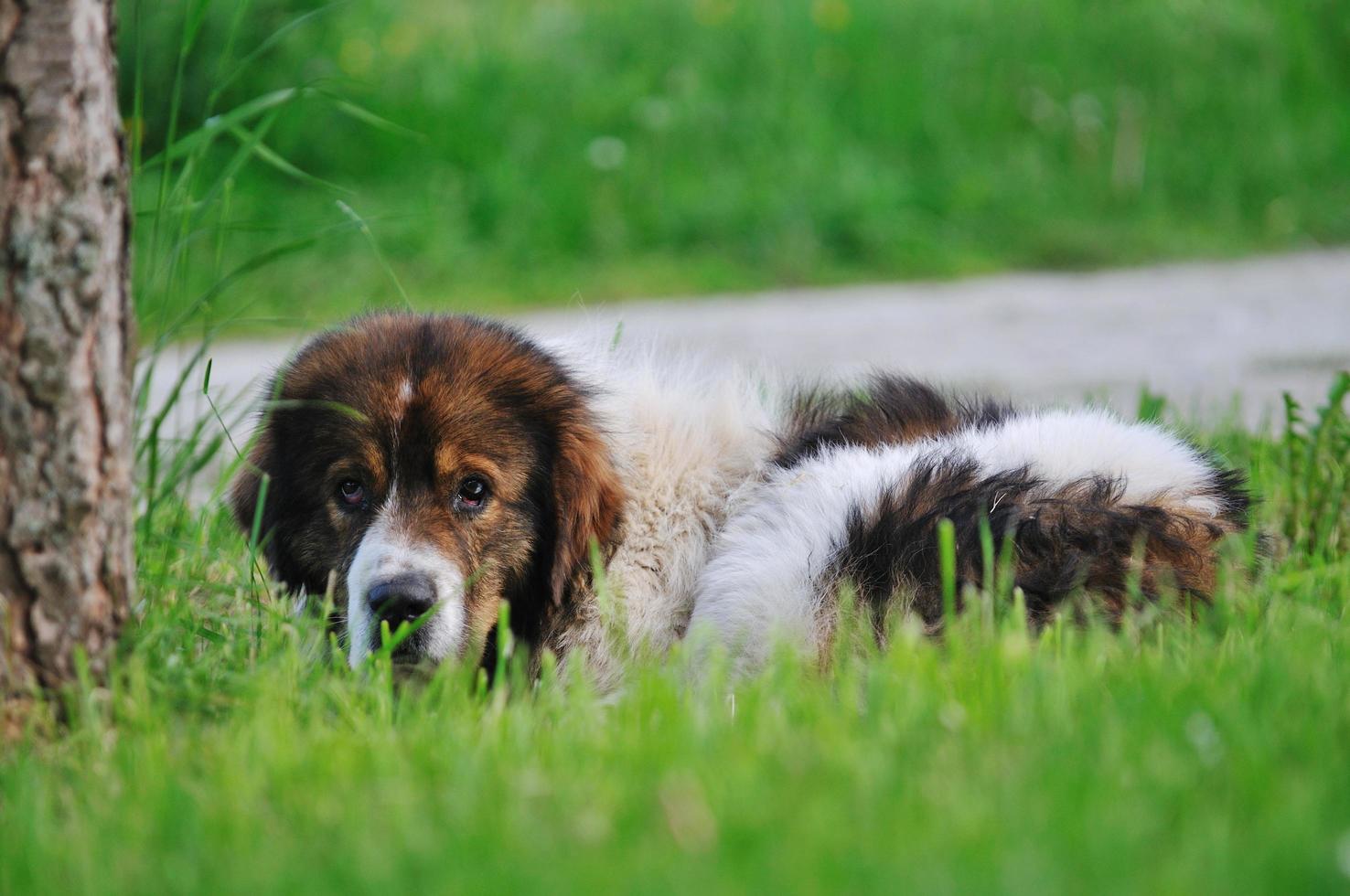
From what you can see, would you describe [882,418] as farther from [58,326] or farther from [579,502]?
[58,326]

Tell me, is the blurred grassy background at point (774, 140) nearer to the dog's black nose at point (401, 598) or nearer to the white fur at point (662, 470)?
the white fur at point (662, 470)

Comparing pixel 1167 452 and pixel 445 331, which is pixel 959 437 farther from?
pixel 445 331

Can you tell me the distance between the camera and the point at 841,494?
3.70 m

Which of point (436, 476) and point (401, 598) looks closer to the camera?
point (401, 598)

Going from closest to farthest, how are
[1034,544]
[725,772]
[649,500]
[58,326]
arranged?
1. [725,772]
2. [58,326]
3. [1034,544]
4. [649,500]

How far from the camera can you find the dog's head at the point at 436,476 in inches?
146

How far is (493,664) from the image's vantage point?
3953 millimetres

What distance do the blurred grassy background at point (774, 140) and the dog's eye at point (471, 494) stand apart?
17.2 ft

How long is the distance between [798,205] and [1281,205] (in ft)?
11.6

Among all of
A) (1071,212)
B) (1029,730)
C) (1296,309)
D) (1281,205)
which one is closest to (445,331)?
(1029,730)

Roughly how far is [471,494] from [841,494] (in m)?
0.96

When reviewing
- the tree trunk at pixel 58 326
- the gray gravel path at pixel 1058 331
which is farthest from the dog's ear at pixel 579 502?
the gray gravel path at pixel 1058 331

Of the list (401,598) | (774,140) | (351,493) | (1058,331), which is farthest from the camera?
(774,140)

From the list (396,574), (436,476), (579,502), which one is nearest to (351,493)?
(436,476)
